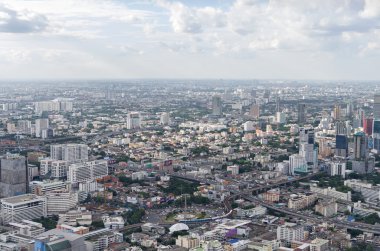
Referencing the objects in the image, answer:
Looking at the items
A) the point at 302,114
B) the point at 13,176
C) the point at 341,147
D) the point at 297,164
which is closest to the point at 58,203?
the point at 13,176

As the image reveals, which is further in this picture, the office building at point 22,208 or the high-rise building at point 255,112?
the high-rise building at point 255,112

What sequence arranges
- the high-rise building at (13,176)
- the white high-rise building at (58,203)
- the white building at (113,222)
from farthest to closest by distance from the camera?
the high-rise building at (13,176), the white high-rise building at (58,203), the white building at (113,222)

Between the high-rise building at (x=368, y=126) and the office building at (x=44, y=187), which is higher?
the high-rise building at (x=368, y=126)

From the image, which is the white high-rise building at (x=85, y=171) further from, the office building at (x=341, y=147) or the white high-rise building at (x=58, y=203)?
the office building at (x=341, y=147)

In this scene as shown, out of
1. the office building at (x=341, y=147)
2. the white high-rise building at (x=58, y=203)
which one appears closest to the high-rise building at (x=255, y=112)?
the office building at (x=341, y=147)

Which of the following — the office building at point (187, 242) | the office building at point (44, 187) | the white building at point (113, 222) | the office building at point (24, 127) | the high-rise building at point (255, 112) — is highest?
the high-rise building at point (255, 112)

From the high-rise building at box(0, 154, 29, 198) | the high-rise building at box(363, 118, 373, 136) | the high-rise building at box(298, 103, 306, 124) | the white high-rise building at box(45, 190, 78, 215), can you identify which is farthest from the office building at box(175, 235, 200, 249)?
the high-rise building at box(298, 103, 306, 124)
